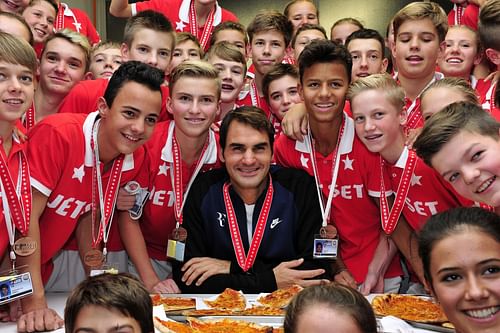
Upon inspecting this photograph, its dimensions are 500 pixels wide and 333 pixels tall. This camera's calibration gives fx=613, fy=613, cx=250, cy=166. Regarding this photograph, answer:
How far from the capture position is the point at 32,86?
333 cm

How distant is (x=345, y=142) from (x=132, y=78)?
1366 mm

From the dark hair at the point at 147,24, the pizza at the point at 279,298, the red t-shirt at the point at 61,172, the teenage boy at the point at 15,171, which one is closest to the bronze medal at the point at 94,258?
the red t-shirt at the point at 61,172

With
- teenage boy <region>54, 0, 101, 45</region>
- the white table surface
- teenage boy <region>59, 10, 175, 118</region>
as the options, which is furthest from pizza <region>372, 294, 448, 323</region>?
teenage boy <region>54, 0, 101, 45</region>

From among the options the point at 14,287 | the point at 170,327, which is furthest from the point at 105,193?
the point at 170,327

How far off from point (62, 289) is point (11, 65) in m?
1.41

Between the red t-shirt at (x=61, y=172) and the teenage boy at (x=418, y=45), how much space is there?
6.79ft

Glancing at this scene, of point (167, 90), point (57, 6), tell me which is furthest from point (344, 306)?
point (57, 6)

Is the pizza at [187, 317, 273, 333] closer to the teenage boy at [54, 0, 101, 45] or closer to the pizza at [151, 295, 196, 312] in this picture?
the pizza at [151, 295, 196, 312]

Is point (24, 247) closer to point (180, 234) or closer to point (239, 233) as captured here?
point (180, 234)

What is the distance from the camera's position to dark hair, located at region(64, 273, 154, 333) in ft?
7.49

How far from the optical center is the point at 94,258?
3.53 m

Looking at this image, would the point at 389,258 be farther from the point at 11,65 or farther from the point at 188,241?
the point at 11,65

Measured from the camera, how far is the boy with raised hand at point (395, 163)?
3.62 meters

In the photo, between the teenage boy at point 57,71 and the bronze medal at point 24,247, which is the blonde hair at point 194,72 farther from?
the bronze medal at point 24,247
